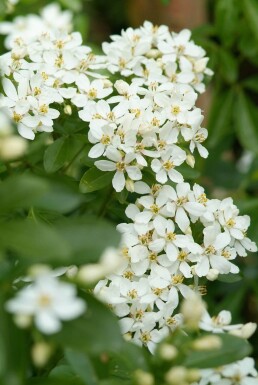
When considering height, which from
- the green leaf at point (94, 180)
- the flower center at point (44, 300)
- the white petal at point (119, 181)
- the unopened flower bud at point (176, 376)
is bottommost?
the green leaf at point (94, 180)

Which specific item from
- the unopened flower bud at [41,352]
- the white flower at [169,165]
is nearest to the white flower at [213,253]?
the white flower at [169,165]

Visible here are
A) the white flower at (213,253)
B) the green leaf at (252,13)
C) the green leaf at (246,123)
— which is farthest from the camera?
the green leaf at (246,123)

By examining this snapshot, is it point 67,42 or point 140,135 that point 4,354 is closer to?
point 140,135

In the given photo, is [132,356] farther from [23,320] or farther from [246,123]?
[246,123]

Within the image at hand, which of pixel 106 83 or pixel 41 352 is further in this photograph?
pixel 106 83

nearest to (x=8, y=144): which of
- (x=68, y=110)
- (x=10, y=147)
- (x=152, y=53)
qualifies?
(x=10, y=147)

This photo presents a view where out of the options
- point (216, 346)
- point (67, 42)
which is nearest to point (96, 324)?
point (216, 346)

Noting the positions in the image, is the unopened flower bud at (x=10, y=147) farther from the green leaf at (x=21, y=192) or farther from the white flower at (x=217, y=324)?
the white flower at (x=217, y=324)
